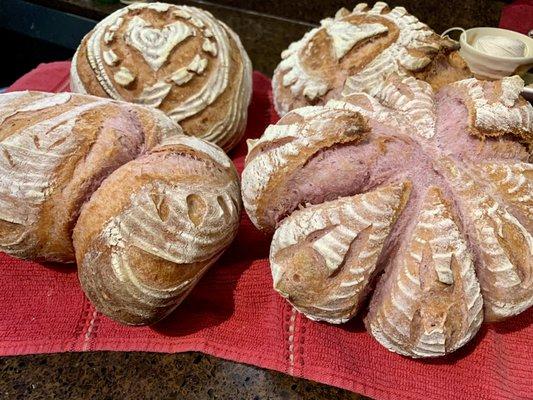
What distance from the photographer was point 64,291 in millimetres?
1180

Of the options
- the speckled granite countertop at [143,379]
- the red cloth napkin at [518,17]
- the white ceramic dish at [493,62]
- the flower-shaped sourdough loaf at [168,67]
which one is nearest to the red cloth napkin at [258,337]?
the speckled granite countertop at [143,379]

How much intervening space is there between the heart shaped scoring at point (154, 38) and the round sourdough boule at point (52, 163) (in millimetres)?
277

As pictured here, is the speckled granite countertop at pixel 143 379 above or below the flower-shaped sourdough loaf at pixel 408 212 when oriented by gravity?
below

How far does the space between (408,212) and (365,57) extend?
2.00ft

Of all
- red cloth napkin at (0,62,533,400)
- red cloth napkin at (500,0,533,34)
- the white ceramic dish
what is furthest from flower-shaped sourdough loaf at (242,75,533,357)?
A: red cloth napkin at (500,0,533,34)

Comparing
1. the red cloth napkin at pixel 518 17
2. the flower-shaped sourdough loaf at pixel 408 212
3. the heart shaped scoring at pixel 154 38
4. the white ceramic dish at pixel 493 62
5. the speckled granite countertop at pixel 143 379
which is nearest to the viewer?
the flower-shaped sourdough loaf at pixel 408 212

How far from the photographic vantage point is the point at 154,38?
1.38 meters

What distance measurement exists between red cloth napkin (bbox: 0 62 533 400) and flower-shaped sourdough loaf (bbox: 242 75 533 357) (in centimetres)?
7

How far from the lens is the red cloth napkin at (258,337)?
1.02m

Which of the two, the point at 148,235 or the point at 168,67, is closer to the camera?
the point at 148,235

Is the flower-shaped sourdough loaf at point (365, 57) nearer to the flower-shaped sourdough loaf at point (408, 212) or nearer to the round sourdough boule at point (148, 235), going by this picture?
the flower-shaped sourdough loaf at point (408, 212)

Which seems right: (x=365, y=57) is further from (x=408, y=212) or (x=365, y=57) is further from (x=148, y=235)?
(x=148, y=235)

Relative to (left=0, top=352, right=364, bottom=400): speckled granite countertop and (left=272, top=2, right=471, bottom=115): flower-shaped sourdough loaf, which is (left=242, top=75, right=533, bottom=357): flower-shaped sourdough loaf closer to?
(left=0, top=352, right=364, bottom=400): speckled granite countertop

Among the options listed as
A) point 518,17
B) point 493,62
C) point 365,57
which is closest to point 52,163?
point 365,57
